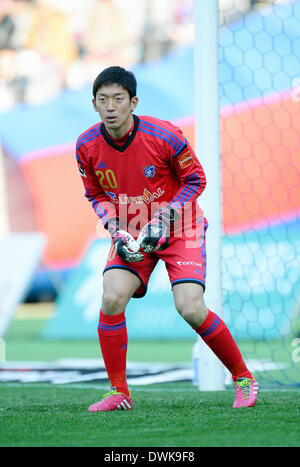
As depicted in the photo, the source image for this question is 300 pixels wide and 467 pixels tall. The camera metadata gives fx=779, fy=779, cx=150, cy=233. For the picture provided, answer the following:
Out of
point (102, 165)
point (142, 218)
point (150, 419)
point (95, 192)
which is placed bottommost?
point (150, 419)

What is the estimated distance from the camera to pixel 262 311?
7.93m

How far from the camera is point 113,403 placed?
12.6 ft

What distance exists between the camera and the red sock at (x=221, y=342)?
152 inches

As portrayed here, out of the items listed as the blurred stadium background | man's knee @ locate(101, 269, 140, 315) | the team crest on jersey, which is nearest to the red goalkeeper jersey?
the team crest on jersey

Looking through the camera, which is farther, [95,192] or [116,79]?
[95,192]

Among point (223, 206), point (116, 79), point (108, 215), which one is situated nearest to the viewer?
point (116, 79)

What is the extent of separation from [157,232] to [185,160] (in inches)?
16.6

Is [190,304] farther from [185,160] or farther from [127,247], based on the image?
[185,160]

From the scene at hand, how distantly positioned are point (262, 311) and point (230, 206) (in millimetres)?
1197

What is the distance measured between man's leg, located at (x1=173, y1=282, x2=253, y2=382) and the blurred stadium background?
143 cm

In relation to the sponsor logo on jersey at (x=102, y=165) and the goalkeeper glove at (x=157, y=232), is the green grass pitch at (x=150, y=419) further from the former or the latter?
the sponsor logo on jersey at (x=102, y=165)

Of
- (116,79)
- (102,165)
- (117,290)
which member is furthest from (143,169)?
(117,290)
